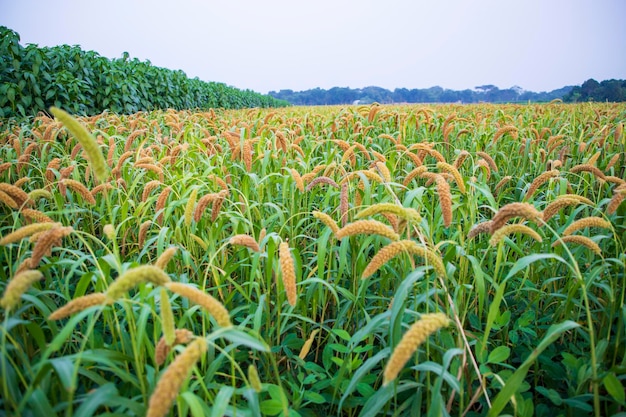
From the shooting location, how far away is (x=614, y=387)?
1.06m

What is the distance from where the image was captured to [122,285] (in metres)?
0.71

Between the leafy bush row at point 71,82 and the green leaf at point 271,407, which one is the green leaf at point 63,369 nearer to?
the green leaf at point 271,407

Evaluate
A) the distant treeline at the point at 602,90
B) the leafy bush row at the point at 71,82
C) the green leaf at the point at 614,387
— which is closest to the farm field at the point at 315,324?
the green leaf at the point at 614,387

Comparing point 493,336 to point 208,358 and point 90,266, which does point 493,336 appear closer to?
point 208,358

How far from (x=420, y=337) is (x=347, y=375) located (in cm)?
91

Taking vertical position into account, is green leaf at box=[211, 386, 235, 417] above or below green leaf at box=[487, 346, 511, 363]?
above

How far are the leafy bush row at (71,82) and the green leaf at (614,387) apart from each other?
28.0 feet

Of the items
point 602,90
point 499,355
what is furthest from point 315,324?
point 602,90

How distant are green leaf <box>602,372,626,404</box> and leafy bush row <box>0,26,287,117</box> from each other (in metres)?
8.55

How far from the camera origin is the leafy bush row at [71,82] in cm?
688

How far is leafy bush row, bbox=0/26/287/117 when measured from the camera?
6.88 meters

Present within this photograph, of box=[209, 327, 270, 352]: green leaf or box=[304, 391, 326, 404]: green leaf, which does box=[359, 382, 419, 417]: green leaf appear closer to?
box=[304, 391, 326, 404]: green leaf

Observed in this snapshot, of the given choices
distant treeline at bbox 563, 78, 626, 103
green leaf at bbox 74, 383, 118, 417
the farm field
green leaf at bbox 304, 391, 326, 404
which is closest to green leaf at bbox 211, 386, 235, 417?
the farm field

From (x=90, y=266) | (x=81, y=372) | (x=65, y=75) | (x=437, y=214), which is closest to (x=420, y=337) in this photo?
(x=81, y=372)
